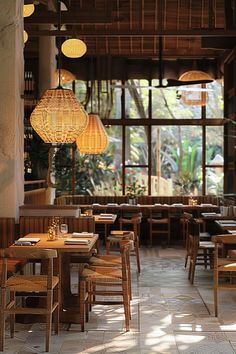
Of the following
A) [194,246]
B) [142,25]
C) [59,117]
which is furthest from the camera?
[142,25]

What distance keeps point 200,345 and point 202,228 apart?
8.03 meters

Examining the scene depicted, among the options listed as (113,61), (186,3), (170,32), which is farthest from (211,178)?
(170,32)

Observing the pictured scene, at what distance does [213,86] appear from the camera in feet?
51.7

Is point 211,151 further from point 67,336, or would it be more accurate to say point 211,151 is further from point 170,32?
point 67,336

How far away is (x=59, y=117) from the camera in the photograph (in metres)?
7.19

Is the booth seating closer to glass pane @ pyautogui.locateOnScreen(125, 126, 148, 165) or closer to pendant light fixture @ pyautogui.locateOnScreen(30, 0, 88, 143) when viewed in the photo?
glass pane @ pyautogui.locateOnScreen(125, 126, 148, 165)

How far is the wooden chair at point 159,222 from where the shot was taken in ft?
45.5

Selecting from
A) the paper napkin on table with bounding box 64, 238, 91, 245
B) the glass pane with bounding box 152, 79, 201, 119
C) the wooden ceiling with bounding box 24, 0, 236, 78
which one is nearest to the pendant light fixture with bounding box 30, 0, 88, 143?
the paper napkin on table with bounding box 64, 238, 91, 245

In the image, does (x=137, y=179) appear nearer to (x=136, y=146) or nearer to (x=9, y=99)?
(x=136, y=146)

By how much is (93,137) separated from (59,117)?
3846 millimetres

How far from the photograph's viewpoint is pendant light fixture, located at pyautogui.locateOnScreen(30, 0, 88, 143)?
283 inches

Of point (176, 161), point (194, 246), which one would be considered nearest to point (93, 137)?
point (194, 246)

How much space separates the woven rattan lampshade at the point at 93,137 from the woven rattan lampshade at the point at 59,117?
363cm

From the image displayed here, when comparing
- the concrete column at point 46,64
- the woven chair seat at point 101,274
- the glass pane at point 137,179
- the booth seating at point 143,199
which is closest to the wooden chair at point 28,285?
the woven chair seat at point 101,274
